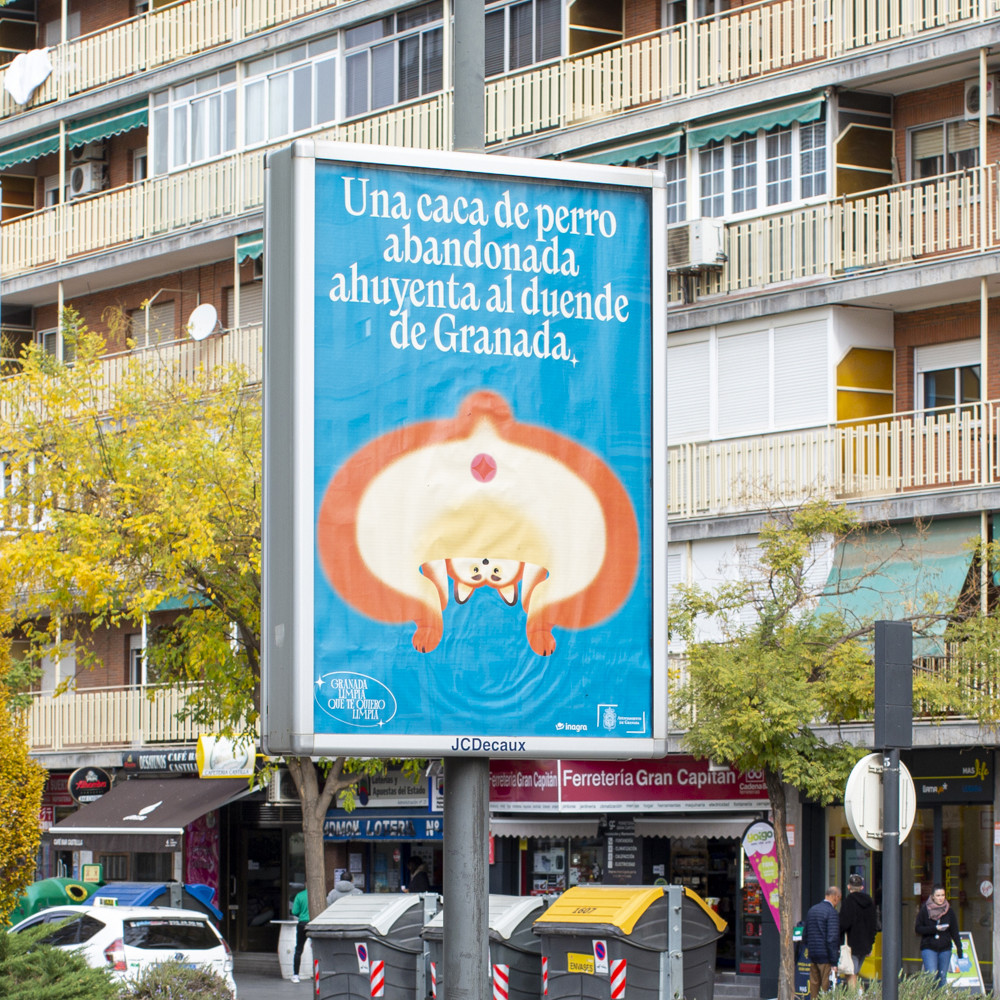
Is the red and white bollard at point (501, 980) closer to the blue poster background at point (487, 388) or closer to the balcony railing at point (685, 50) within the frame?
the blue poster background at point (487, 388)

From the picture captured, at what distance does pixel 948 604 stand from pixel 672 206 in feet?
27.5

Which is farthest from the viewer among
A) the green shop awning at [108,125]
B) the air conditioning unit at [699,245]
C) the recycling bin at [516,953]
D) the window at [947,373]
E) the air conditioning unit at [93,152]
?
the air conditioning unit at [93,152]

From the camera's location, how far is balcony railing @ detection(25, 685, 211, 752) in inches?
1346

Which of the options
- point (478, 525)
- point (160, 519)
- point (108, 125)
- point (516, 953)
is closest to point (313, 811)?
point (160, 519)

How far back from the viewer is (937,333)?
85.1 ft

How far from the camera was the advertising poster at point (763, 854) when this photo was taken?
24484 mm

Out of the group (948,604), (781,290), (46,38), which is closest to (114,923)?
(948,604)

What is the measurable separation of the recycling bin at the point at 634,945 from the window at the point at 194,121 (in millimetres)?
19448

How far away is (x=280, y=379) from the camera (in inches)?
315

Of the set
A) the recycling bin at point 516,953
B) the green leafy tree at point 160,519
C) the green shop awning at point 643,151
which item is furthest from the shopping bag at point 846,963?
the green shop awning at point 643,151

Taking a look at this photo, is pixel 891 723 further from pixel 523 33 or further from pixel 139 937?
pixel 523 33

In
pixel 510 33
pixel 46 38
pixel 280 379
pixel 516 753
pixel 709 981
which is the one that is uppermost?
pixel 46 38

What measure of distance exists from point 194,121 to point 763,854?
17393mm

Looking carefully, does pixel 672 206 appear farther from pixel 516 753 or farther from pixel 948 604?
pixel 516 753
